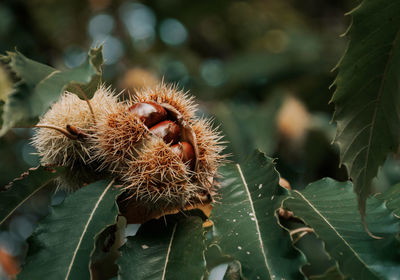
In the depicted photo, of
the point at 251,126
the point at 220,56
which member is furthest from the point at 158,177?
the point at 220,56

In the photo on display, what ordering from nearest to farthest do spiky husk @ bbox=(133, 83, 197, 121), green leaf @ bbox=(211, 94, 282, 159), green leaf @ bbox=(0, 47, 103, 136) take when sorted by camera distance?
1. green leaf @ bbox=(0, 47, 103, 136)
2. spiky husk @ bbox=(133, 83, 197, 121)
3. green leaf @ bbox=(211, 94, 282, 159)

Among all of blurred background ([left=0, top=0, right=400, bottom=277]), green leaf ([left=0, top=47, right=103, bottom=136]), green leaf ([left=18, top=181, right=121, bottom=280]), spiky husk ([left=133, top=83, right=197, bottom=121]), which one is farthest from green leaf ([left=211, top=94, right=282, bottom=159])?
green leaf ([left=0, top=47, right=103, bottom=136])

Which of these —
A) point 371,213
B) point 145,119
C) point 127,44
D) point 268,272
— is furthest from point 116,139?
point 127,44

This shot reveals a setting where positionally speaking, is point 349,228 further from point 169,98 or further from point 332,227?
point 169,98

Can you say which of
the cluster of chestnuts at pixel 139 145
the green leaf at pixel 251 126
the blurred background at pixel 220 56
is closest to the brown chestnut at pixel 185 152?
the cluster of chestnuts at pixel 139 145

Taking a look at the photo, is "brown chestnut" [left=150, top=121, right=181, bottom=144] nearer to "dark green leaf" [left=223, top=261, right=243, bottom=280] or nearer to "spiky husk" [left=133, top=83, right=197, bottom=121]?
"spiky husk" [left=133, top=83, right=197, bottom=121]

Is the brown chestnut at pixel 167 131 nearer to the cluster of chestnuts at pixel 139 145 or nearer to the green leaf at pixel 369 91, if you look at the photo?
the cluster of chestnuts at pixel 139 145
